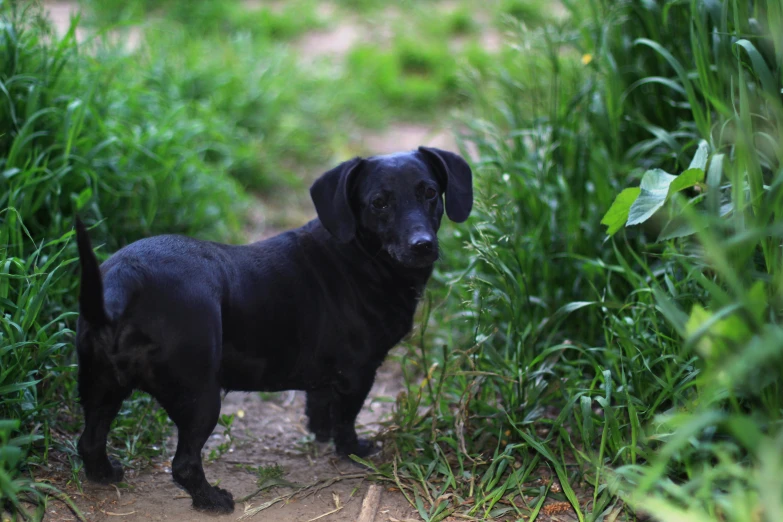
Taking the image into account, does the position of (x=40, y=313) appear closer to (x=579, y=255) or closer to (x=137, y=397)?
(x=137, y=397)

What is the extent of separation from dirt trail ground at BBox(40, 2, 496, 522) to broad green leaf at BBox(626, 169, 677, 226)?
122 cm

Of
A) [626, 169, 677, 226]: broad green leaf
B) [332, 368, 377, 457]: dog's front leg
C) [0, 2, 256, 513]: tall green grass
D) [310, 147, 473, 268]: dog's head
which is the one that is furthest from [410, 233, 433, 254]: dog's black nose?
[0, 2, 256, 513]: tall green grass

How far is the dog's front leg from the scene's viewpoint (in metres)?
2.86

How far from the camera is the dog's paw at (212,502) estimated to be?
2.53m

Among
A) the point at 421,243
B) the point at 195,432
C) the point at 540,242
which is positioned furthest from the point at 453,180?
the point at 195,432

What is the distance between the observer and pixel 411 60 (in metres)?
6.96

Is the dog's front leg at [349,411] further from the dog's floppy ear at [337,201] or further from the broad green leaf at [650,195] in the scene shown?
the broad green leaf at [650,195]

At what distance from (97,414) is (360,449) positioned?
1.01 meters

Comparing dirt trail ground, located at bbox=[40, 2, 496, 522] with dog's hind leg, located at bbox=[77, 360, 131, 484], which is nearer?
dog's hind leg, located at bbox=[77, 360, 131, 484]

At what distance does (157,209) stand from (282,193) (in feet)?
4.63

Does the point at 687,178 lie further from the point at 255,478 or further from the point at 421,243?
the point at 255,478

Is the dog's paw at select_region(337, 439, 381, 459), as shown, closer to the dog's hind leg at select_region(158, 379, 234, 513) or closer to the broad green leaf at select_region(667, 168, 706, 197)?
the dog's hind leg at select_region(158, 379, 234, 513)

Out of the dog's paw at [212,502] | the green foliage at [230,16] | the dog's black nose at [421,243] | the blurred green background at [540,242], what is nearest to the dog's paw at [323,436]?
the blurred green background at [540,242]

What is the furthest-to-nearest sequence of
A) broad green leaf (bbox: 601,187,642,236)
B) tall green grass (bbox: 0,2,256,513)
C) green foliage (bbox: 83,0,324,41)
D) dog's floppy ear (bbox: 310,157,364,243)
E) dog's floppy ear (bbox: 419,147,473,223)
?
green foliage (bbox: 83,0,324,41), dog's floppy ear (bbox: 419,147,473,223), dog's floppy ear (bbox: 310,157,364,243), tall green grass (bbox: 0,2,256,513), broad green leaf (bbox: 601,187,642,236)
